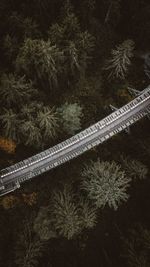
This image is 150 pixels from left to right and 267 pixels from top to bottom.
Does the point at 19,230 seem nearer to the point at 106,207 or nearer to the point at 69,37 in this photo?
the point at 106,207

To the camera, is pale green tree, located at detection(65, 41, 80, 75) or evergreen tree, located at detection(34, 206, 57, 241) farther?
pale green tree, located at detection(65, 41, 80, 75)

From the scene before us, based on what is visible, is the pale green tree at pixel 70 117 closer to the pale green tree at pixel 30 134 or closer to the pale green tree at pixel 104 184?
the pale green tree at pixel 30 134

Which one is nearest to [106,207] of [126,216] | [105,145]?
[126,216]

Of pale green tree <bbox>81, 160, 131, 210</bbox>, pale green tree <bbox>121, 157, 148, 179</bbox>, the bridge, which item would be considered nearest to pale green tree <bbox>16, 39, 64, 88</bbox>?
the bridge

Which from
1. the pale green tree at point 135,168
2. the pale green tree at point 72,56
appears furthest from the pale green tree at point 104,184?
the pale green tree at point 72,56

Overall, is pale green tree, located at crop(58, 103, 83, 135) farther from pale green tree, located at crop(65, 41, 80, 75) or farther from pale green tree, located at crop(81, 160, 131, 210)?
pale green tree, located at crop(81, 160, 131, 210)
